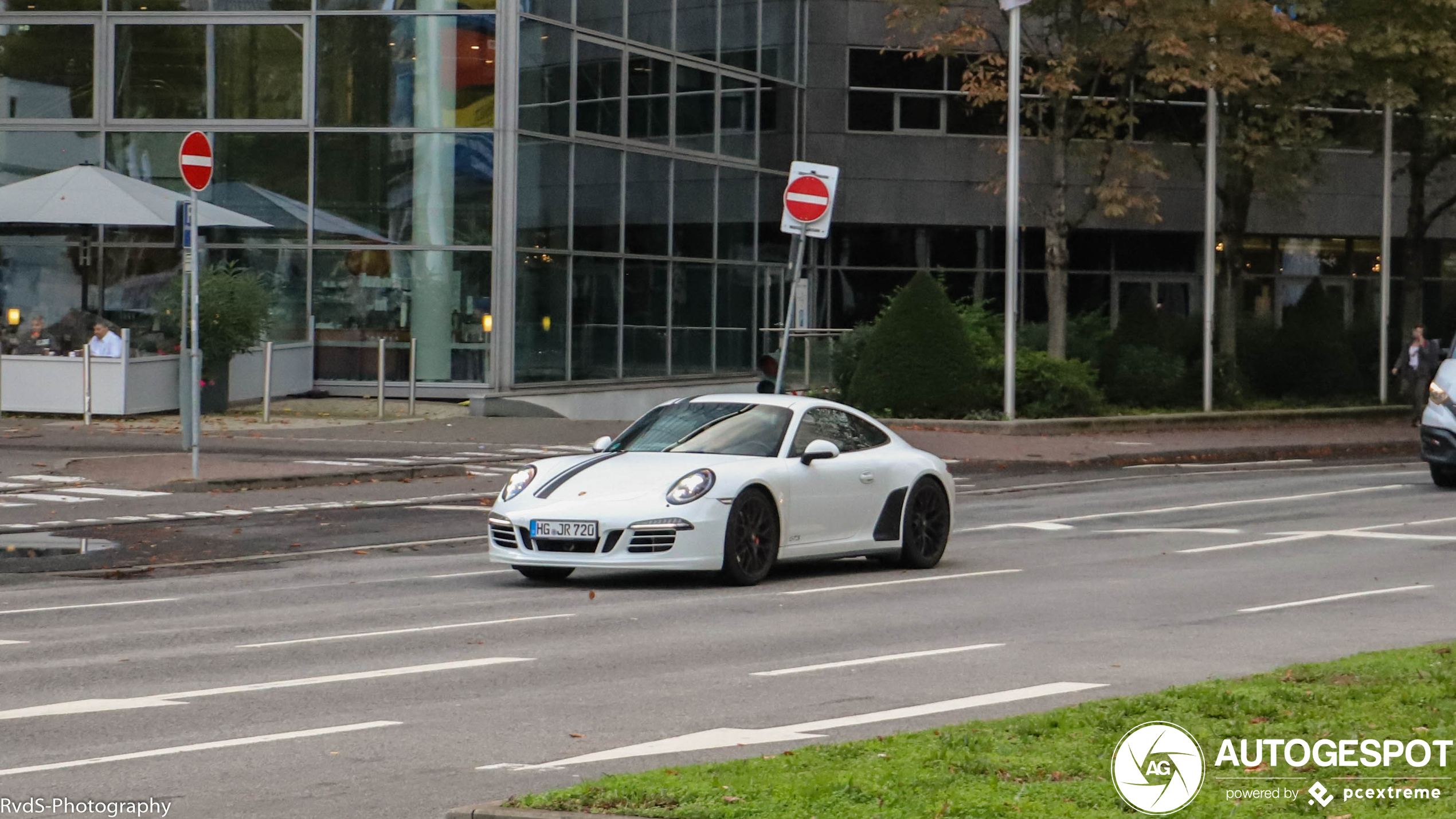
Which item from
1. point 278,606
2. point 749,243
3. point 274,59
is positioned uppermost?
point 274,59

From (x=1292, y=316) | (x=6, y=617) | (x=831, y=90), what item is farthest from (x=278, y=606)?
(x=831, y=90)

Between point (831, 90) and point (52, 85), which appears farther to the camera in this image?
point (831, 90)

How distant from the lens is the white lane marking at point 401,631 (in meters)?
11.2

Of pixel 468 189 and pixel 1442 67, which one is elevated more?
pixel 1442 67

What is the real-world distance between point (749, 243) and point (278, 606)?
3034cm

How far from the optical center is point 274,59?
3384 centimetres

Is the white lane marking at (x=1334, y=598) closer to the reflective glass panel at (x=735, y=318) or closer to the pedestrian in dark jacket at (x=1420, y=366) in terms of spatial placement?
the pedestrian in dark jacket at (x=1420, y=366)

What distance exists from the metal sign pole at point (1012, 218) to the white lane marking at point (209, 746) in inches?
922

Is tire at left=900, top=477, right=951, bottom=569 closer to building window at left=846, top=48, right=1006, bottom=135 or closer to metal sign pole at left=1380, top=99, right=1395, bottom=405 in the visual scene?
metal sign pole at left=1380, top=99, right=1395, bottom=405

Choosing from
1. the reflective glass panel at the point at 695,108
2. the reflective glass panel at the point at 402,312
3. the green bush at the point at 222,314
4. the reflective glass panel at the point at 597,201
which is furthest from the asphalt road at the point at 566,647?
the reflective glass panel at the point at 695,108

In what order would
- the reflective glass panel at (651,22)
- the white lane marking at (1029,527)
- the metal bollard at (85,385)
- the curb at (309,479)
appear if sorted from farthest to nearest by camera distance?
the reflective glass panel at (651,22), the metal bollard at (85,385), the curb at (309,479), the white lane marking at (1029,527)

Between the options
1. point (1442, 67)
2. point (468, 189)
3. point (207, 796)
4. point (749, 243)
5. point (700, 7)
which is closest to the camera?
point (207, 796)

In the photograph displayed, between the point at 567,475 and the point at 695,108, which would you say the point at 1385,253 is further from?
the point at 567,475

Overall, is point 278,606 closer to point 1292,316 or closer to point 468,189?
point 468,189
